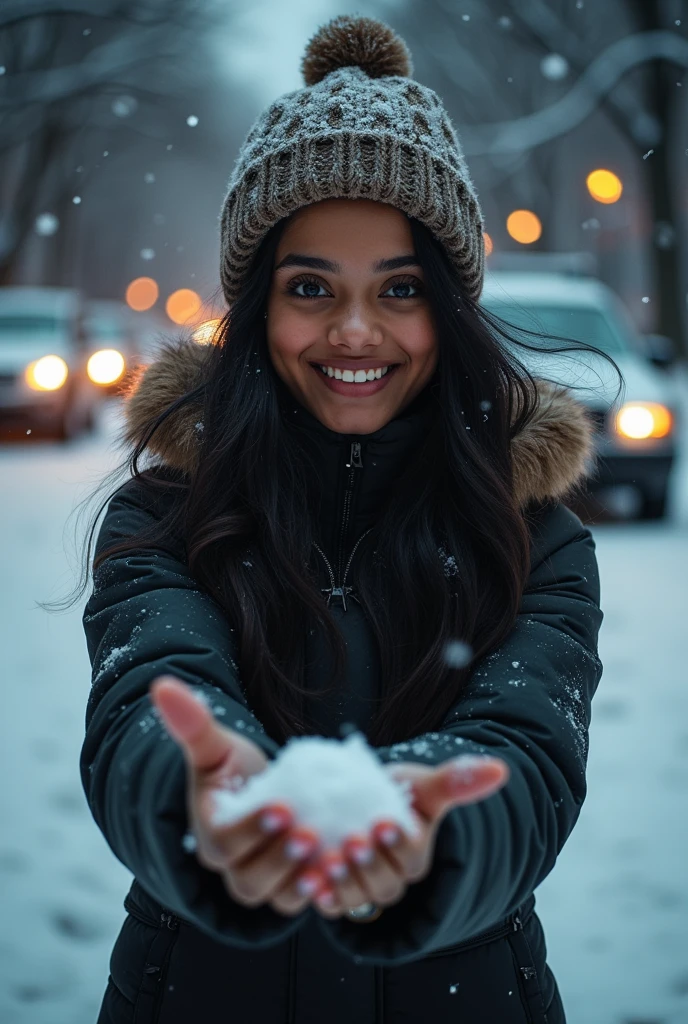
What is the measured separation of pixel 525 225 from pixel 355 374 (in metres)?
26.5

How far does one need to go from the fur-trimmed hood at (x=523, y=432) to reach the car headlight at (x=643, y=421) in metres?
6.59

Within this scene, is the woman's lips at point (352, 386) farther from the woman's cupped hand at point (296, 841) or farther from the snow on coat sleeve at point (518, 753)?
the woman's cupped hand at point (296, 841)

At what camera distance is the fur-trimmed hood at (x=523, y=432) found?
1.86 metres

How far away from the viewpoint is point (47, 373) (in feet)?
41.6

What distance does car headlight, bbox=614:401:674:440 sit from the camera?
8375 mm

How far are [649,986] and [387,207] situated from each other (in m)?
2.44

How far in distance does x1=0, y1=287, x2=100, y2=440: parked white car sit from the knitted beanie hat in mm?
11130

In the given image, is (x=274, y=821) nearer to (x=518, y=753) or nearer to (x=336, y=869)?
(x=336, y=869)

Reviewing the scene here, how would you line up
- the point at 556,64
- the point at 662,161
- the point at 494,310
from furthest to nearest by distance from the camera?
1. the point at 662,161
2. the point at 556,64
3. the point at 494,310

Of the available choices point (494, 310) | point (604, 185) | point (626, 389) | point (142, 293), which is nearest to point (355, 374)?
point (494, 310)

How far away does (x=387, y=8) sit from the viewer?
17766mm

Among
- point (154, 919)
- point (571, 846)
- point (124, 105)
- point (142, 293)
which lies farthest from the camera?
point (142, 293)

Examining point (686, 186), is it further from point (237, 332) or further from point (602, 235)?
point (237, 332)

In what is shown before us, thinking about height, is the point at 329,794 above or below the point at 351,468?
below
